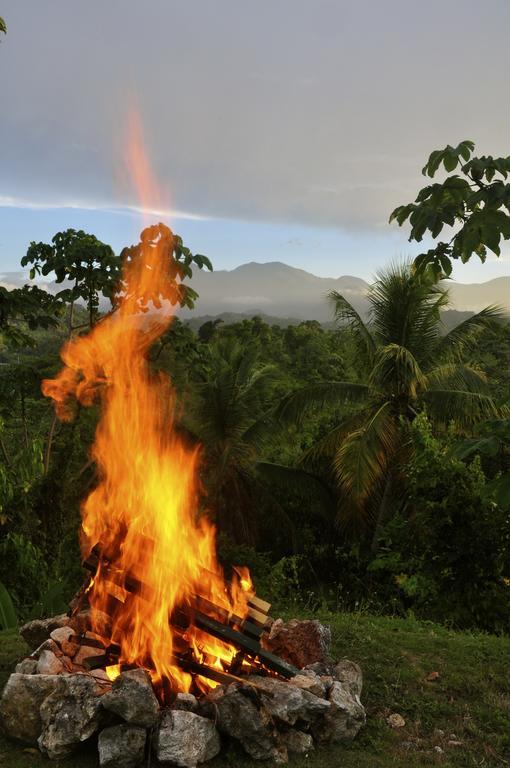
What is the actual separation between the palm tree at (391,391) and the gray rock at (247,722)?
9474 millimetres

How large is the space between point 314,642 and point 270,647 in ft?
1.48

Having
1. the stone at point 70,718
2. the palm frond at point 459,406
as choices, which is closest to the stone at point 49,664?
the stone at point 70,718

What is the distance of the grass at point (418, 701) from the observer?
14.9 feet

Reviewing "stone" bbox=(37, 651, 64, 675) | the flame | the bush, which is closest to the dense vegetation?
the bush

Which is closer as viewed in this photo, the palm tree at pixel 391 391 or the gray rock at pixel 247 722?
the gray rock at pixel 247 722

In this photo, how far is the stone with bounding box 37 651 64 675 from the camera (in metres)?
5.11

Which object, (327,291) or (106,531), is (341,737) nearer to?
(106,531)

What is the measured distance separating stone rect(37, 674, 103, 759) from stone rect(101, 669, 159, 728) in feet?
0.43

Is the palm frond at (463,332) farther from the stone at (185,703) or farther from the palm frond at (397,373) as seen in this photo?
the stone at (185,703)

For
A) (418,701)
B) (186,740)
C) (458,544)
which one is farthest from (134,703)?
(458,544)

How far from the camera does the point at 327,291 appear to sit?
17.4 meters

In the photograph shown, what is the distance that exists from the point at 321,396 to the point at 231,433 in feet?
8.71

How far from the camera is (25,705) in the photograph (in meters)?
4.70

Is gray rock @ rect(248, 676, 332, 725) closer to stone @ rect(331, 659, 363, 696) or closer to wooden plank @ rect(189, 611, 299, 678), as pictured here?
wooden plank @ rect(189, 611, 299, 678)
